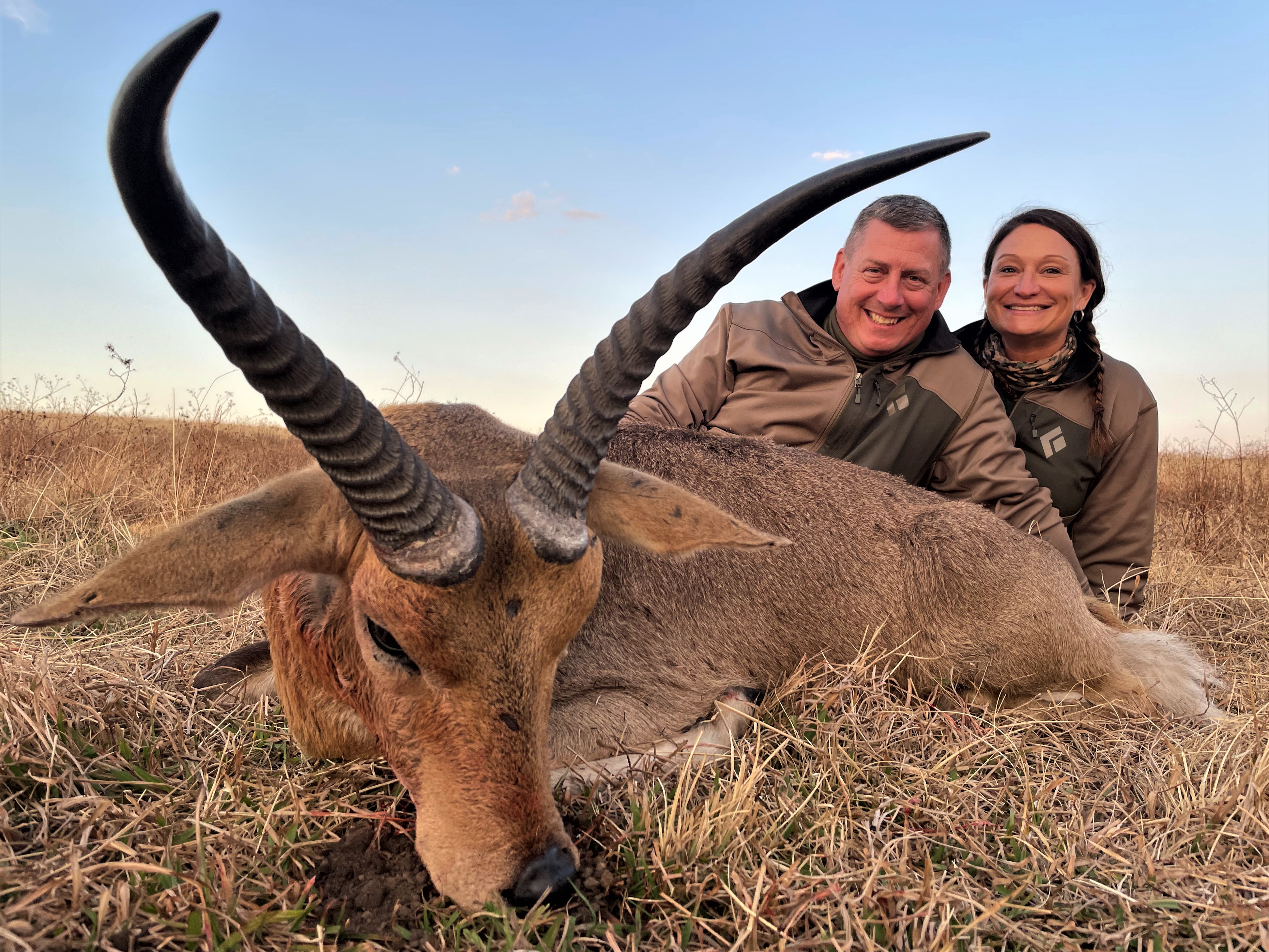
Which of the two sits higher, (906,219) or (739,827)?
(906,219)

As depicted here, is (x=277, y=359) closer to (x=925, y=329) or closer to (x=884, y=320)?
(x=884, y=320)

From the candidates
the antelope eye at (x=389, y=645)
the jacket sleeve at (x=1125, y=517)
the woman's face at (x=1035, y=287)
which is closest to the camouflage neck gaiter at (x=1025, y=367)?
the woman's face at (x=1035, y=287)

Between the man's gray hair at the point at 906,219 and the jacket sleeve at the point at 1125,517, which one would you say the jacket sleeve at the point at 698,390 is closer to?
the man's gray hair at the point at 906,219

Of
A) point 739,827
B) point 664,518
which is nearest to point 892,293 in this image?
point 664,518

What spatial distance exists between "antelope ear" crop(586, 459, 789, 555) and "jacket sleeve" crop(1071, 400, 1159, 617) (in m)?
5.42

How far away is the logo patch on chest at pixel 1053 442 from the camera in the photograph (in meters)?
7.29

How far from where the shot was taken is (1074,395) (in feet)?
24.3

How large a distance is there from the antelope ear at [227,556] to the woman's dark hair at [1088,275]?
→ 672 cm

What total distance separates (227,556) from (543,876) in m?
1.56

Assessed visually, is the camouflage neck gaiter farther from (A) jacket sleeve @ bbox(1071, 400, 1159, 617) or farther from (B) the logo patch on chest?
(A) jacket sleeve @ bbox(1071, 400, 1159, 617)

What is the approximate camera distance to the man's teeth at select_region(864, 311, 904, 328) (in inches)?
269

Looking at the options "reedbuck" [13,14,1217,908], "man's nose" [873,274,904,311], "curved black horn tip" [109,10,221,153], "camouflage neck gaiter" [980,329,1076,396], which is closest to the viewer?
"curved black horn tip" [109,10,221,153]

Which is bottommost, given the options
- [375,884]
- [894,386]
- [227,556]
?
→ [375,884]

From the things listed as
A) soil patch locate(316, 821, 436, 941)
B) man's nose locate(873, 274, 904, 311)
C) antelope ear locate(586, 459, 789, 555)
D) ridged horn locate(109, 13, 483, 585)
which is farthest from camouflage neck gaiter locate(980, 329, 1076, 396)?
soil patch locate(316, 821, 436, 941)
